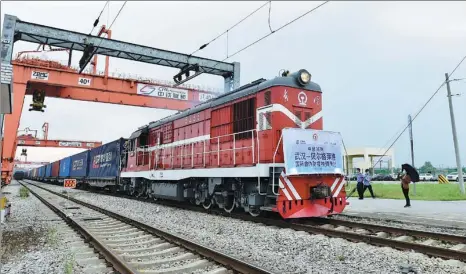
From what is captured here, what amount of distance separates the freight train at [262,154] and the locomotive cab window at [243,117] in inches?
1.1

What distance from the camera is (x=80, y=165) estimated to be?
94.4 feet

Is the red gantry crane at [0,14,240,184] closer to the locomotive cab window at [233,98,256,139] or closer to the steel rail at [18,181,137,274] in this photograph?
the locomotive cab window at [233,98,256,139]

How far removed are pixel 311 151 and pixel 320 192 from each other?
1.01 metres

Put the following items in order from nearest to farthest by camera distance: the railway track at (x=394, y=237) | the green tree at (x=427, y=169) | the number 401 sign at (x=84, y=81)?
the railway track at (x=394, y=237)
the number 401 sign at (x=84, y=81)
the green tree at (x=427, y=169)

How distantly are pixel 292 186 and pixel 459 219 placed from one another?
4.51 metres

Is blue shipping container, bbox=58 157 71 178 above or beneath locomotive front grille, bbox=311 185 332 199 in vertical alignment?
above

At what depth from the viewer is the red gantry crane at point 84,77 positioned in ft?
44.9

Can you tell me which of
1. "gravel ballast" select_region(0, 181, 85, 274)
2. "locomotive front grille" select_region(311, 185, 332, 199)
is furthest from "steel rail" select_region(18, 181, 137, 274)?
"locomotive front grille" select_region(311, 185, 332, 199)

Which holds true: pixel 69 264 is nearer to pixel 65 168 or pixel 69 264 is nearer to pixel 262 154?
pixel 262 154

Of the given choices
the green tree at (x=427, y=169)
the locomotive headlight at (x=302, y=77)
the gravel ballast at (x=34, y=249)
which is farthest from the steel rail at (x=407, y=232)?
the green tree at (x=427, y=169)

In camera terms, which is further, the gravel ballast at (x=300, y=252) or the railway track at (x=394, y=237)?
the railway track at (x=394, y=237)

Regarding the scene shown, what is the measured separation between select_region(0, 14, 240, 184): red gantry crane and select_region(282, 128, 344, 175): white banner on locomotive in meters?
9.44

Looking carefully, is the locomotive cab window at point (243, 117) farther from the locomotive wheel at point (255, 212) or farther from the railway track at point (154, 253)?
the railway track at point (154, 253)

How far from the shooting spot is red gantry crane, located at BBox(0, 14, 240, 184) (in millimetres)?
13695
